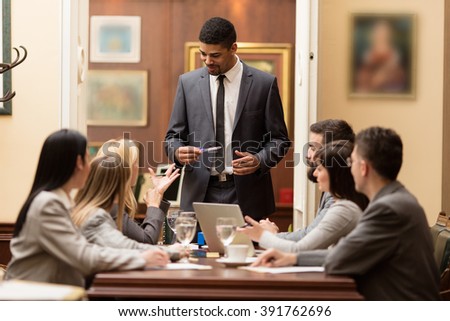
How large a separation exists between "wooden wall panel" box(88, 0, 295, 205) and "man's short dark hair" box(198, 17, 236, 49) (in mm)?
2553

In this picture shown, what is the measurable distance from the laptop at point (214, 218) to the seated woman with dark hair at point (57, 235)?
50 cm

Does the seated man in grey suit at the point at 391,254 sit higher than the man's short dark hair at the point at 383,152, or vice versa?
the man's short dark hair at the point at 383,152

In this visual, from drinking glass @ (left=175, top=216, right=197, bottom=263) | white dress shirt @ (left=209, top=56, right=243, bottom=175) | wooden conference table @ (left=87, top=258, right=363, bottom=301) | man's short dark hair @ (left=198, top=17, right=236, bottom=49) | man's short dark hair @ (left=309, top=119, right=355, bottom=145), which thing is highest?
man's short dark hair @ (left=198, top=17, right=236, bottom=49)

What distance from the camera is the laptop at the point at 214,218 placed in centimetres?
313

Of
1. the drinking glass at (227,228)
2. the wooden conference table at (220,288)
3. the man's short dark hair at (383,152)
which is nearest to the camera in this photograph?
the wooden conference table at (220,288)

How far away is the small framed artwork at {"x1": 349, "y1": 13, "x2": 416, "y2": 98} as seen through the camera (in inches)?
216

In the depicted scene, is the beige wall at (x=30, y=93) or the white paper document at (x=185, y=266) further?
the beige wall at (x=30, y=93)

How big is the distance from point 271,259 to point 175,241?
1117 millimetres

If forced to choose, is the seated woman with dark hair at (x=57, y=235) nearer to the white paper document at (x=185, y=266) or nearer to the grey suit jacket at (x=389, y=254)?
the white paper document at (x=185, y=266)

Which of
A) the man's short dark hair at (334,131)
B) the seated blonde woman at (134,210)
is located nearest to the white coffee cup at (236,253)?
the seated blonde woman at (134,210)

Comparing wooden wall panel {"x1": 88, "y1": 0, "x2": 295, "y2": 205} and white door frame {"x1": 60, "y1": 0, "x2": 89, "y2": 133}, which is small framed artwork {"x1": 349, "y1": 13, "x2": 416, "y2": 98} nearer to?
wooden wall panel {"x1": 88, "y1": 0, "x2": 295, "y2": 205}

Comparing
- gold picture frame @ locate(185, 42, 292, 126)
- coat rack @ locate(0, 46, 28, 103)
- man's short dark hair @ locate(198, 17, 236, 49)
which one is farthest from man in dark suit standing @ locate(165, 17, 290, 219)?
gold picture frame @ locate(185, 42, 292, 126)

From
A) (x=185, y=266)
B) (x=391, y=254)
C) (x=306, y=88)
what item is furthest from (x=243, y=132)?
(x=391, y=254)

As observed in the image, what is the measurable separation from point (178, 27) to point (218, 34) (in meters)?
2.71
